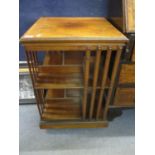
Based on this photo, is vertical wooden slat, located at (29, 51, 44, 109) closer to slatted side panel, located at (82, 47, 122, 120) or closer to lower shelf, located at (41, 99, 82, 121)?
lower shelf, located at (41, 99, 82, 121)

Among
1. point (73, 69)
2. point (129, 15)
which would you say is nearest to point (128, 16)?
point (129, 15)

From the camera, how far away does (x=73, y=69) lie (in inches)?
77.9

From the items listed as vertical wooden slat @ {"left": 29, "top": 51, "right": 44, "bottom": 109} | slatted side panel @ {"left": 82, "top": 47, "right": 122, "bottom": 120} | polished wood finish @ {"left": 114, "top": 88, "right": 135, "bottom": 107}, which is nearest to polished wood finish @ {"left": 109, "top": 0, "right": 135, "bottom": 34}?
slatted side panel @ {"left": 82, "top": 47, "right": 122, "bottom": 120}

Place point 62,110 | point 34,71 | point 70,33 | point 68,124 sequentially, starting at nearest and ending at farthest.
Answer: point 70,33, point 34,71, point 68,124, point 62,110

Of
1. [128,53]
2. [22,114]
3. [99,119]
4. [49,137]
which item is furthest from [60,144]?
[128,53]

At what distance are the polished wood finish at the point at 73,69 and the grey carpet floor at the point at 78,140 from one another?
0.07 meters

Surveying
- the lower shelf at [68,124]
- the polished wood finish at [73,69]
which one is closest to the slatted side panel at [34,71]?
the polished wood finish at [73,69]

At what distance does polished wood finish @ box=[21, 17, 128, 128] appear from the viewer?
1534 millimetres

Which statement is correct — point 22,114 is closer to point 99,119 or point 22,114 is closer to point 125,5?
point 99,119

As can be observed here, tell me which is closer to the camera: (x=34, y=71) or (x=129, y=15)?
(x=129, y=15)

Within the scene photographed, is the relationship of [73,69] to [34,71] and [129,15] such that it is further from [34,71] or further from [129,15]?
[129,15]

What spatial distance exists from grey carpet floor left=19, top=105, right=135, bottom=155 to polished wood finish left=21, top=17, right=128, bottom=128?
0.07 metres

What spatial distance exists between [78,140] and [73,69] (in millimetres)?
507
